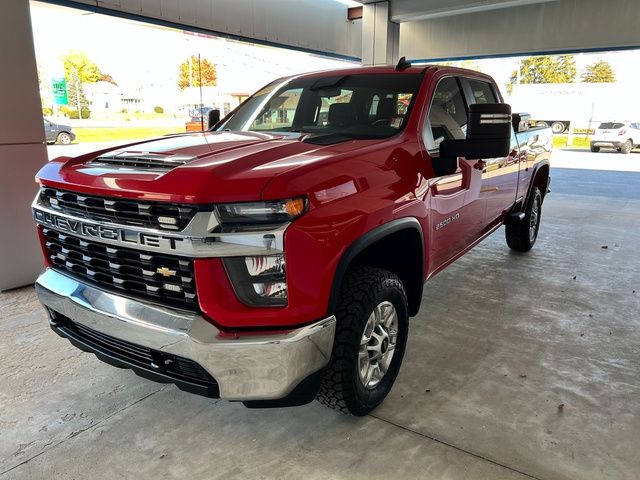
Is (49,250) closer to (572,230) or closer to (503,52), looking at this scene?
(572,230)

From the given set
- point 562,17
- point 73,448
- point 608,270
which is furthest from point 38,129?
point 562,17

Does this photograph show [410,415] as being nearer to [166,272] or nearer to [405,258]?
[405,258]

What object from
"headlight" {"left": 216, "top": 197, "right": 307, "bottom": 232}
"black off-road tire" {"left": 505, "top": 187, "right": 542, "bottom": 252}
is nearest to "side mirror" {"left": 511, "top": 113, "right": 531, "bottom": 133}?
"black off-road tire" {"left": 505, "top": 187, "right": 542, "bottom": 252}

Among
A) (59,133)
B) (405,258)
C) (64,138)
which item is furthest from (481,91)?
(64,138)

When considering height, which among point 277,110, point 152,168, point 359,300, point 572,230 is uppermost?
point 277,110

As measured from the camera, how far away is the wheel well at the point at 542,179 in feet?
19.0

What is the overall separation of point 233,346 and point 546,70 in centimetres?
5501

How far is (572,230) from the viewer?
23.7 ft

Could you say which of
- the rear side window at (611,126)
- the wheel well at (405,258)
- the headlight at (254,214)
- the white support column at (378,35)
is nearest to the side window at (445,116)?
the wheel well at (405,258)

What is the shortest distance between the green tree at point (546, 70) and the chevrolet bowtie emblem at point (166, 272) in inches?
1999

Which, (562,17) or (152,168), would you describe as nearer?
(152,168)

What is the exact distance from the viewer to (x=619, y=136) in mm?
22188

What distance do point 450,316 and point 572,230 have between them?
167 inches

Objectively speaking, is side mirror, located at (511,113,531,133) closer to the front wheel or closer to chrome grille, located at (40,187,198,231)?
chrome grille, located at (40,187,198,231)
